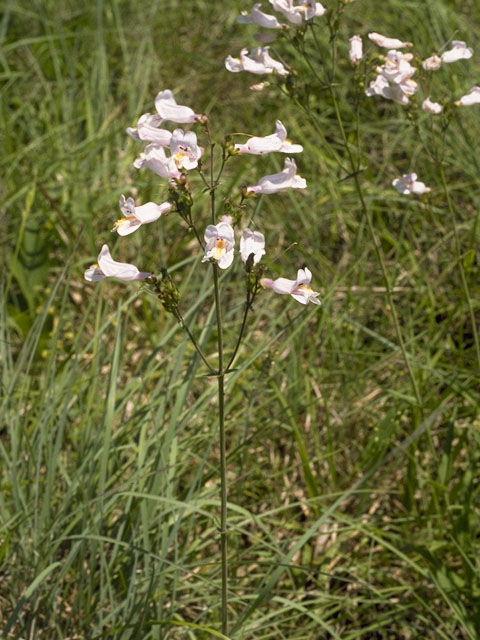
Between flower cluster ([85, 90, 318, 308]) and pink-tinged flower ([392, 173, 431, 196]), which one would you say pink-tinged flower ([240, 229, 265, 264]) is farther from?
pink-tinged flower ([392, 173, 431, 196])

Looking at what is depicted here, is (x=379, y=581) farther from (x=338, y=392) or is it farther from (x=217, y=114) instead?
(x=217, y=114)

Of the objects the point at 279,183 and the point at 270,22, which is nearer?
the point at 279,183

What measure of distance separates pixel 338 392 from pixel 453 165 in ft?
4.41

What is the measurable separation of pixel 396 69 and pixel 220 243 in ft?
3.32

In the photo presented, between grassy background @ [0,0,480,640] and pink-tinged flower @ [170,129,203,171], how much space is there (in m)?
0.64

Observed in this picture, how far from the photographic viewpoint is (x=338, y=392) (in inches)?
126

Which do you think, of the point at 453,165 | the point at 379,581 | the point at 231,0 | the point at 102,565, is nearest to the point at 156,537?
the point at 102,565

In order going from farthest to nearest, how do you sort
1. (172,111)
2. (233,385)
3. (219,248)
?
(233,385) → (172,111) → (219,248)

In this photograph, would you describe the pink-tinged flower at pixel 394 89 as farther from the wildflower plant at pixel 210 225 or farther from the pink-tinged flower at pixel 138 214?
the pink-tinged flower at pixel 138 214

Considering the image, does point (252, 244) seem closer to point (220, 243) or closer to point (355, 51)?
point (220, 243)

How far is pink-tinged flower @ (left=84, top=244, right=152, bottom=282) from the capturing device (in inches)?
71.7

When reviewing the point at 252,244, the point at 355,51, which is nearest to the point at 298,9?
the point at 355,51

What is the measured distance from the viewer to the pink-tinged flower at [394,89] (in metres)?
2.46

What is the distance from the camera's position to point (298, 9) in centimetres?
231
